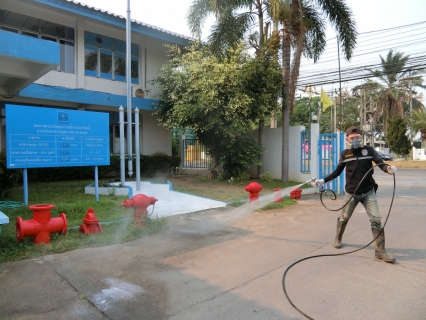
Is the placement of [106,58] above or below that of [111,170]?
above

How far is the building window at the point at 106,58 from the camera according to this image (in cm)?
1455

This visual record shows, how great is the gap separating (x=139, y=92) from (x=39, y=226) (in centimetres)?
1131

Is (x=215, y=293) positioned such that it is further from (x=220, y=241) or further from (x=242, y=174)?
(x=242, y=174)

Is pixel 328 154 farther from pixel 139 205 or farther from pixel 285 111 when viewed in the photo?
pixel 139 205

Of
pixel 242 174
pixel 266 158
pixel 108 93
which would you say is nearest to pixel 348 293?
pixel 242 174

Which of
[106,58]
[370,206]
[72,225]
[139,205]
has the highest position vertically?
[106,58]

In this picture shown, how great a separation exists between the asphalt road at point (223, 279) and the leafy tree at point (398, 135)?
31.0 m

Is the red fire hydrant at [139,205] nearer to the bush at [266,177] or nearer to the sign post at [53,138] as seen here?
the sign post at [53,138]

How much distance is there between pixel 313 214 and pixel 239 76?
20.1 ft

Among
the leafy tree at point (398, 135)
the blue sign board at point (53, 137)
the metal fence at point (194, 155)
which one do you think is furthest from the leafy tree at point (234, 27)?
the leafy tree at point (398, 135)

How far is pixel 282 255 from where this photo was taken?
511cm

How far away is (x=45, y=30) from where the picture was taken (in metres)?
13.4

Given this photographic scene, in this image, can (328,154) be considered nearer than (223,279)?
No

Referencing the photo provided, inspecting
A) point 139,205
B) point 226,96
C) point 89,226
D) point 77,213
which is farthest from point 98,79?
point 89,226
